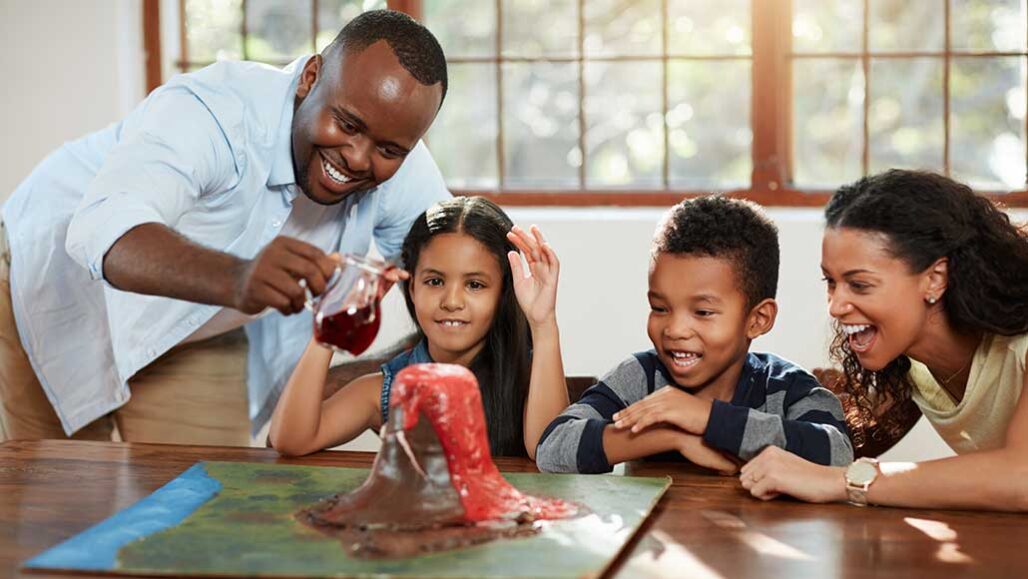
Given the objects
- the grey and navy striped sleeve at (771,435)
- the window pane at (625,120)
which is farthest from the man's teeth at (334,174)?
Result: the window pane at (625,120)

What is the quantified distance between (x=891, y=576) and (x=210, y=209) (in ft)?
4.66

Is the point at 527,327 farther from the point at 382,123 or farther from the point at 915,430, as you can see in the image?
the point at 915,430

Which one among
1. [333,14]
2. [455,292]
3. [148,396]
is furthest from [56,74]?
[455,292]

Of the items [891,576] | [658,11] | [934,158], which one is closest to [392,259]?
[891,576]

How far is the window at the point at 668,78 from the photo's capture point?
379 centimetres

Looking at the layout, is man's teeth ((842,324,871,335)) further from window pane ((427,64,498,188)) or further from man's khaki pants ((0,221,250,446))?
window pane ((427,64,498,188))

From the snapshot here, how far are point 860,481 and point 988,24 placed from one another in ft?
8.67

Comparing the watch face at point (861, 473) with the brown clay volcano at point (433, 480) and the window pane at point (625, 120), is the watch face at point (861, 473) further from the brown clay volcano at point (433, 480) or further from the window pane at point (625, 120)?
the window pane at point (625, 120)

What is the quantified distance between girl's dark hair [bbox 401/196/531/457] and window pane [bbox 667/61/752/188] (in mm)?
1859

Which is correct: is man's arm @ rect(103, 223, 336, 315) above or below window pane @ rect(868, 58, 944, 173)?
below

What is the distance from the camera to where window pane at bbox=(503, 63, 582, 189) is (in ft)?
13.3

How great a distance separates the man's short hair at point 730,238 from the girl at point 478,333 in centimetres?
20

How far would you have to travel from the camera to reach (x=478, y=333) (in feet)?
7.14

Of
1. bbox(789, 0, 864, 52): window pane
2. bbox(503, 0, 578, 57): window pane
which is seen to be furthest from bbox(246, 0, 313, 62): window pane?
bbox(789, 0, 864, 52): window pane
